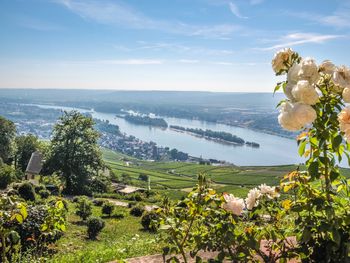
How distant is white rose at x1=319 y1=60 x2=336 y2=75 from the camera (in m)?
1.96

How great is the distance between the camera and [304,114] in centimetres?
170

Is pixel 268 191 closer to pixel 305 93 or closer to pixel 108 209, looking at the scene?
pixel 305 93

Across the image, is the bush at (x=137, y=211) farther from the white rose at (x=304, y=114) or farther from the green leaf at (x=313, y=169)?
the white rose at (x=304, y=114)

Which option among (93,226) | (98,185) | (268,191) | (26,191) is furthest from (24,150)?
(268,191)

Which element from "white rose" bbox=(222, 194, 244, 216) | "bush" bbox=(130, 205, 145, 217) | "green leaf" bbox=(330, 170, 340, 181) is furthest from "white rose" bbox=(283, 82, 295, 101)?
"bush" bbox=(130, 205, 145, 217)

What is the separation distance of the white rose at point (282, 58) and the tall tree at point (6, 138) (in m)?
43.7

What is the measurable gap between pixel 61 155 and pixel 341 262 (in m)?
30.6

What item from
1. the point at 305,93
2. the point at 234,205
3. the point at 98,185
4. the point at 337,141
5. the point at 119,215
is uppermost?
the point at 305,93

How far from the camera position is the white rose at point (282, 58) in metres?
2.02

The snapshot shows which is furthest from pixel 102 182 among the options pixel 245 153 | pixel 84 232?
pixel 245 153

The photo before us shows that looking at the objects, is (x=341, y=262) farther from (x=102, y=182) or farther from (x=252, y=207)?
(x=102, y=182)

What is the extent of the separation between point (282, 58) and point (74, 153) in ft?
100.0

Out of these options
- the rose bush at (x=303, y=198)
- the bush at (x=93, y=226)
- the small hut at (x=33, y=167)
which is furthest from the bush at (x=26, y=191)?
the small hut at (x=33, y=167)

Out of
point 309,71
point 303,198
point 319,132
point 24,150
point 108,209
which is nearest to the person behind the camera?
point 309,71
